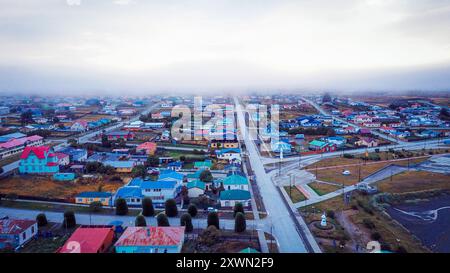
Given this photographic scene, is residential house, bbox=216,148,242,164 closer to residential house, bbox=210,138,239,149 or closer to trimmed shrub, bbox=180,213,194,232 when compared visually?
residential house, bbox=210,138,239,149

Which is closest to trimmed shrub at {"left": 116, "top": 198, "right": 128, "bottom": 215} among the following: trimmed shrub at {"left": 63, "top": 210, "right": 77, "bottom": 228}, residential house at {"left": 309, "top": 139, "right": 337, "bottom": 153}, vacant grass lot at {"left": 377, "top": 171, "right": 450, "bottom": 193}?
trimmed shrub at {"left": 63, "top": 210, "right": 77, "bottom": 228}

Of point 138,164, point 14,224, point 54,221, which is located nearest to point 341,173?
point 138,164

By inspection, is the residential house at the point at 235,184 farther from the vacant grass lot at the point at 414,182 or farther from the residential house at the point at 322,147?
the residential house at the point at 322,147

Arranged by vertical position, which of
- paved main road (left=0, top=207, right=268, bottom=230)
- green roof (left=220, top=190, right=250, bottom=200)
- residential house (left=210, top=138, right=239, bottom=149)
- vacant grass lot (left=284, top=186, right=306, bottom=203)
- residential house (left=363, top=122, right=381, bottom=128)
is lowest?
paved main road (left=0, top=207, right=268, bottom=230)

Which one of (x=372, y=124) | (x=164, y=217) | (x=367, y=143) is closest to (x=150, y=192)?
(x=164, y=217)

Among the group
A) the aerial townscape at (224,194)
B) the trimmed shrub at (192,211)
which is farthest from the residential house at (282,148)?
the trimmed shrub at (192,211)
